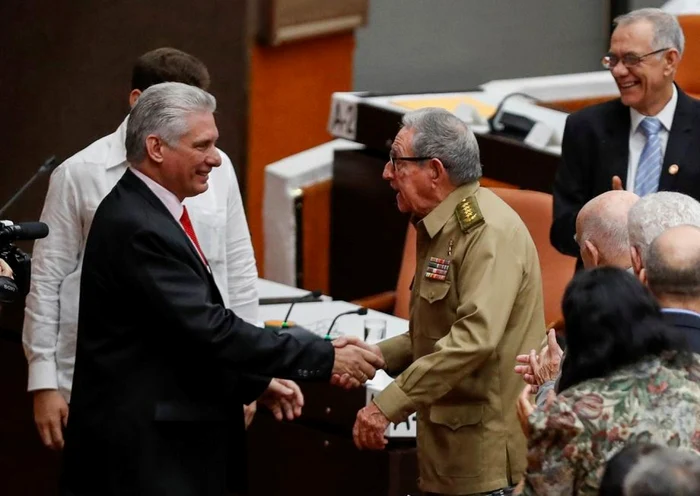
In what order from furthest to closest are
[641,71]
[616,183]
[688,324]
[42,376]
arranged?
[641,71], [616,183], [42,376], [688,324]

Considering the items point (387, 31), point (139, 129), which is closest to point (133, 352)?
point (139, 129)

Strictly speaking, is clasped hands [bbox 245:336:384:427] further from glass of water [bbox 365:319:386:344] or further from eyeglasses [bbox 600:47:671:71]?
eyeglasses [bbox 600:47:671:71]

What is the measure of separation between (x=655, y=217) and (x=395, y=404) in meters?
0.79

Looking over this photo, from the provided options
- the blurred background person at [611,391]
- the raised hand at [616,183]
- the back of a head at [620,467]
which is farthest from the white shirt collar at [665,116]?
the back of a head at [620,467]

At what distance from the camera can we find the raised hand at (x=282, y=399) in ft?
11.5

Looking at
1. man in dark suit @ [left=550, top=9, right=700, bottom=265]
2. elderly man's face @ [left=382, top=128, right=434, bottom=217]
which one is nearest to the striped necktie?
man in dark suit @ [left=550, top=9, right=700, bottom=265]

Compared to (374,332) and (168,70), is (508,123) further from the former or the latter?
(168,70)

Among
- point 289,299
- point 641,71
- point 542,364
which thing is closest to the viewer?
point 542,364

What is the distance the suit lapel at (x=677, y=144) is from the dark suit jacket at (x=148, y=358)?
1379mm

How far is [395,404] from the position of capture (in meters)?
3.28

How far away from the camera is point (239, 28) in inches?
227

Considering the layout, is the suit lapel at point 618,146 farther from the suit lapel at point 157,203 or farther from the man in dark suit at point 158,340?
the suit lapel at point 157,203

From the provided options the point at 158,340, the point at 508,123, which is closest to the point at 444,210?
the point at 158,340

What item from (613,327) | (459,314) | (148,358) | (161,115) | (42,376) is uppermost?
(161,115)
